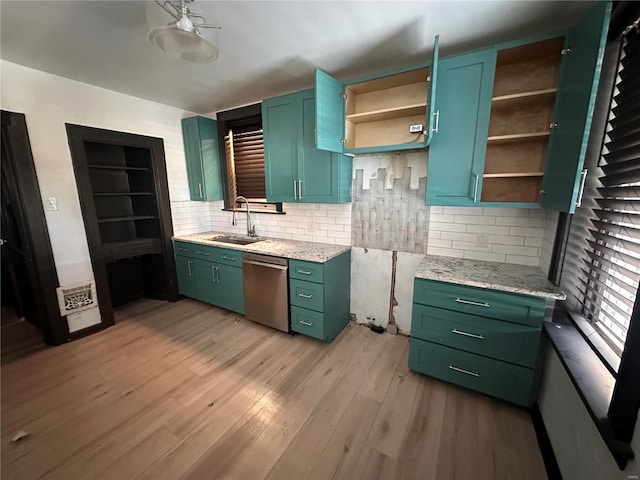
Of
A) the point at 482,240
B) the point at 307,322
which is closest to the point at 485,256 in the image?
the point at 482,240

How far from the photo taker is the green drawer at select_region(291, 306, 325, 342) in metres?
2.40

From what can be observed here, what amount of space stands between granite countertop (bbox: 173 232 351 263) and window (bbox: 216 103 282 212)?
0.47 m

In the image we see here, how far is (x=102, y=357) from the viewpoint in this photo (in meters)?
2.33

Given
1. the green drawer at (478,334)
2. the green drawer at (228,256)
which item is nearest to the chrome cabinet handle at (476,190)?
the green drawer at (478,334)

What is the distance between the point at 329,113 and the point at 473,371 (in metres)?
2.21

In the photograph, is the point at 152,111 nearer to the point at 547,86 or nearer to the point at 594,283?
the point at 547,86

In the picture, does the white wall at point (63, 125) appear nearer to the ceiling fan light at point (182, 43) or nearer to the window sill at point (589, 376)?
the ceiling fan light at point (182, 43)

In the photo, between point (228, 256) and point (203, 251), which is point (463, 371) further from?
point (203, 251)

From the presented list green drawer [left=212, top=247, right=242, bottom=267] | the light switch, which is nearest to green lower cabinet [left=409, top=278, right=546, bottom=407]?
green drawer [left=212, top=247, right=242, bottom=267]

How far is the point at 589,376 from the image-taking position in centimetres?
120

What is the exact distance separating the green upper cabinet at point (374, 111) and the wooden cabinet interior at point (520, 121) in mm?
520

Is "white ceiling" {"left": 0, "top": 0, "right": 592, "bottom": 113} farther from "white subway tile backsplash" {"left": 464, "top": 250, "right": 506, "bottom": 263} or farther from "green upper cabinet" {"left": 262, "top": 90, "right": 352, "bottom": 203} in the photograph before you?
"white subway tile backsplash" {"left": 464, "top": 250, "right": 506, "bottom": 263}

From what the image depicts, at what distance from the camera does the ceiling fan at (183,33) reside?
129 centimetres

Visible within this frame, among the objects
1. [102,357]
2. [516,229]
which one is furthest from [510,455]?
[102,357]
